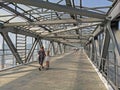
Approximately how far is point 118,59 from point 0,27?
950cm

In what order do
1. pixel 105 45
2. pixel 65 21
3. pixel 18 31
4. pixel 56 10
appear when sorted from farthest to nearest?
pixel 18 31, pixel 65 21, pixel 105 45, pixel 56 10

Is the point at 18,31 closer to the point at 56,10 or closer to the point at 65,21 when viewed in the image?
the point at 65,21

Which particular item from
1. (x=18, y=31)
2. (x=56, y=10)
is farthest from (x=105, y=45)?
(x=18, y=31)

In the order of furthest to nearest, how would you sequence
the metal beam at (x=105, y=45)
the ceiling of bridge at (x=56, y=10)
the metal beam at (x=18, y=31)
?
the metal beam at (x=18, y=31), the metal beam at (x=105, y=45), the ceiling of bridge at (x=56, y=10)

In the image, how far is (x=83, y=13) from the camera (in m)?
11.3

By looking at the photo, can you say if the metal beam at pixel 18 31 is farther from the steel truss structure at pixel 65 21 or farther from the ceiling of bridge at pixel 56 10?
the ceiling of bridge at pixel 56 10

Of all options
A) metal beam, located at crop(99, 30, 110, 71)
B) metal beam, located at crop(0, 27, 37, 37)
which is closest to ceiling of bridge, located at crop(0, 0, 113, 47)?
metal beam, located at crop(0, 27, 37, 37)

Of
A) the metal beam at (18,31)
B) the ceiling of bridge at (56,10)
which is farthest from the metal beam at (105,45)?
the metal beam at (18,31)

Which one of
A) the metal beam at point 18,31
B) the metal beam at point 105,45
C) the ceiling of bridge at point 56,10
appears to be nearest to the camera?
the ceiling of bridge at point 56,10

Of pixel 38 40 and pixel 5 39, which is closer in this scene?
pixel 5 39

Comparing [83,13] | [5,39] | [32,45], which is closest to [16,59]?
[5,39]

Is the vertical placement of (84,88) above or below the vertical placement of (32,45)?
below

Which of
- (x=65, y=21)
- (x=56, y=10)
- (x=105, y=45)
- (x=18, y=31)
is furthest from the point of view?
(x=18, y=31)

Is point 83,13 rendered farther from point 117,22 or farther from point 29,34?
point 29,34
